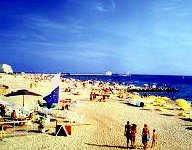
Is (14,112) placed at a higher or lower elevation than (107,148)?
higher

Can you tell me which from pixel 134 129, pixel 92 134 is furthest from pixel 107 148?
pixel 92 134

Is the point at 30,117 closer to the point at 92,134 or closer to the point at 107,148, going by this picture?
the point at 92,134

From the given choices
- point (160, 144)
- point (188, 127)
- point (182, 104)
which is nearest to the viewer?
point (160, 144)

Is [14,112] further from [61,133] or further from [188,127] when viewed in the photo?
[188,127]

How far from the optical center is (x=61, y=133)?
679 inches

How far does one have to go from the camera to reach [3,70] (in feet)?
283

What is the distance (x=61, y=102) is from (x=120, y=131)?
10.9 m

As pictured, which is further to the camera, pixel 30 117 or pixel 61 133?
pixel 30 117

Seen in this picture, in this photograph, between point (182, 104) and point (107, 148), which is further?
point (182, 104)

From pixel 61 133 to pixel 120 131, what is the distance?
4042mm

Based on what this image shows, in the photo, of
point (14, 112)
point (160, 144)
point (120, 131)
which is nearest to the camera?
point (160, 144)

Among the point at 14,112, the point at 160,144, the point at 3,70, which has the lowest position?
the point at 160,144

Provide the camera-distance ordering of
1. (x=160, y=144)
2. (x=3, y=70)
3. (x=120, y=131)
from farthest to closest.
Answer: (x=3, y=70)
(x=120, y=131)
(x=160, y=144)

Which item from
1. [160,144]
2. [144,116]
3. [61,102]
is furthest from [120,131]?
[61,102]
